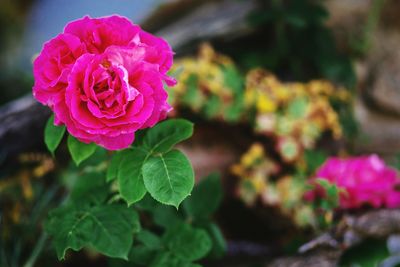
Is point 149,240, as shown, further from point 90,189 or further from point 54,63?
point 54,63

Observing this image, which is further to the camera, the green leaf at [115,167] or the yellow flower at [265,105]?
the yellow flower at [265,105]

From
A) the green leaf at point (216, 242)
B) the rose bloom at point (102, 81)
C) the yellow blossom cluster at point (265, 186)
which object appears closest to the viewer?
the rose bloom at point (102, 81)

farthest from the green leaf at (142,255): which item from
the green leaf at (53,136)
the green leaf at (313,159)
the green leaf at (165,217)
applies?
the green leaf at (313,159)

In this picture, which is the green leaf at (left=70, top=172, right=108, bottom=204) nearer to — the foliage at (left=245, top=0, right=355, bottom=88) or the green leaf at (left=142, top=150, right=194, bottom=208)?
the green leaf at (left=142, top=150, right=194, bottom=208)

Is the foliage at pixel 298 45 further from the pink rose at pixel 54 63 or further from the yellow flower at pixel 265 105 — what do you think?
the pink rose at pixel 54 63

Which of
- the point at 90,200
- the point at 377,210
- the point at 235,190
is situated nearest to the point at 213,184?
the point at 90,200

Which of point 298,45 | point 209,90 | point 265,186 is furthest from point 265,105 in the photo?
point 298,45
